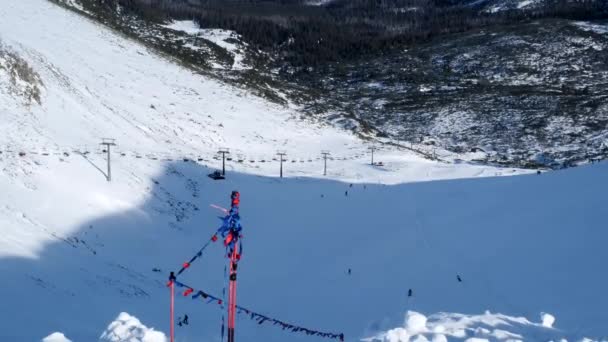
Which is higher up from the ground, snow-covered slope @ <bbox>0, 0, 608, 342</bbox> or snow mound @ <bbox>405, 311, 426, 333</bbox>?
snow mound @ <bbox>405, 311, 426, 333</bbox>

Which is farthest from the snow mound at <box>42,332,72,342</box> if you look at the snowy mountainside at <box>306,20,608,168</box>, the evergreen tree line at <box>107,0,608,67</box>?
the evergreen tree line at <box>107,0,608,67</box>

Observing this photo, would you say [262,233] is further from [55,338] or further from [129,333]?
[55,338]

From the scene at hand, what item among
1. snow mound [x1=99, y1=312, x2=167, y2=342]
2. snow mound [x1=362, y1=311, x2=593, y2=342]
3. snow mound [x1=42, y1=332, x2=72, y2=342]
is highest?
snow mound [x1=362, y1=311, x2=593, y2=342]

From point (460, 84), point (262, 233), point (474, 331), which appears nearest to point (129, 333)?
point (474, 331)

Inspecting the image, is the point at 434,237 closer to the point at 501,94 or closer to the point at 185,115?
the point at 185,115

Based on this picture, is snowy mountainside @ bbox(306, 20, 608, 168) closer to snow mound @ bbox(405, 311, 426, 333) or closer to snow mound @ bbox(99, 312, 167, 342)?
snow mound @ bbox(405, 311, 426, 333)

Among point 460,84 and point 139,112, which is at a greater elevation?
point 139,112

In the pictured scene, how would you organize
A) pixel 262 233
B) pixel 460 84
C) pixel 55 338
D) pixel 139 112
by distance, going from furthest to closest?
pixel 460 84 < pixel 139 112 < pixel 262 233 < pixel 55 338
